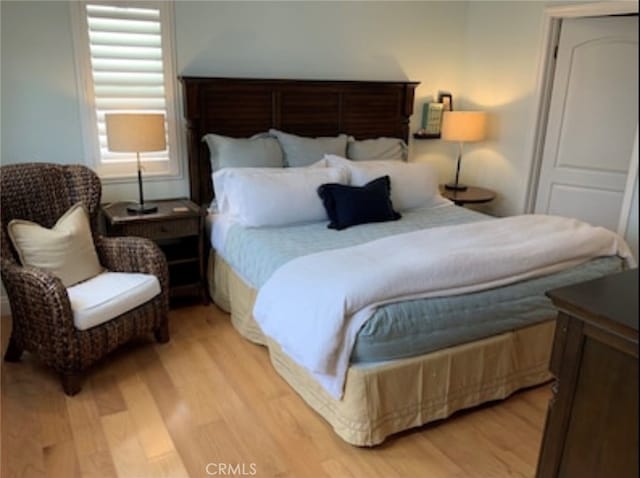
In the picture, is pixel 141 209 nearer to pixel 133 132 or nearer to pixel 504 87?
pixel 133 132

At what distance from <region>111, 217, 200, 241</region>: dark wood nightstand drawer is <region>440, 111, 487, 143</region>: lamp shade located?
7.53 feet

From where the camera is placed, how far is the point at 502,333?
243 cm

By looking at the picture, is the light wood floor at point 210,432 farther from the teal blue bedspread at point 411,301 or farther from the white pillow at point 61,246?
the white pillow at point 61,246

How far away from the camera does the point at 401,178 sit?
356cm

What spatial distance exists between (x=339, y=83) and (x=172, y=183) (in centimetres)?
149

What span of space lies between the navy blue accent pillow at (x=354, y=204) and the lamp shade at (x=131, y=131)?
1073 millimetres

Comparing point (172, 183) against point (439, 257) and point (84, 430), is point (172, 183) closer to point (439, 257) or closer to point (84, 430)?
point (84, 430)

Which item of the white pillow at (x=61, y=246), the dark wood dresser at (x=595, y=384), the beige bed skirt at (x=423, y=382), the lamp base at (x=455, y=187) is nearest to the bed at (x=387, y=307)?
the beige bed skirt at (x=423, y=382)

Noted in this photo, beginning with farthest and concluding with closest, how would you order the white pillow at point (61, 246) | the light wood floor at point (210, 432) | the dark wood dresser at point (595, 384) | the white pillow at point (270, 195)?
the white pillow at point (270, 195) → the white pillow at point (61, 246) → the light wood floor at point (210, 432) → the dark wood dresser at point (595, 384)

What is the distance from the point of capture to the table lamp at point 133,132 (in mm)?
2990

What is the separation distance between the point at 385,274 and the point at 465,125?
253 cm

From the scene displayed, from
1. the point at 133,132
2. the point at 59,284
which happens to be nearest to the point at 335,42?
the point at 133,132

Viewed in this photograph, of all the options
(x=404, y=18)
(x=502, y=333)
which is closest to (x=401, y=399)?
(x=502, y=333)

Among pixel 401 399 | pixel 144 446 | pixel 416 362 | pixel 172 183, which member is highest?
pixel 172 183
